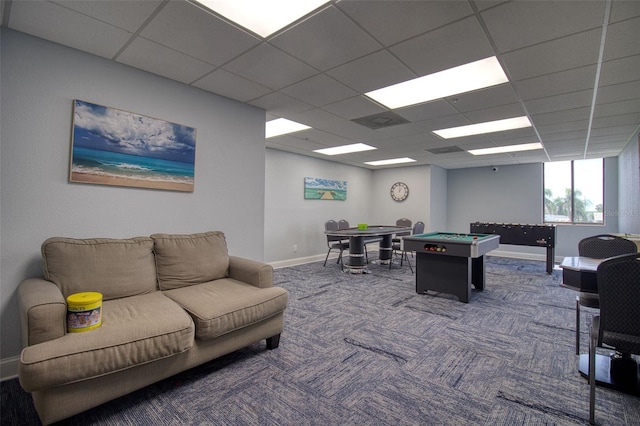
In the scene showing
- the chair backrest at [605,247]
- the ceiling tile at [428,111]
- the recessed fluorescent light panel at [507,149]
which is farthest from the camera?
the recessed fluorescent light panel at [507,149]

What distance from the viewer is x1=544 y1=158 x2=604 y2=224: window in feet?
22.6

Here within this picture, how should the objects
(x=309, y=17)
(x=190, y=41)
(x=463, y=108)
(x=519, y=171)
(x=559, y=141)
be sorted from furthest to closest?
(x=519, y=171)
(x=559, y=141)
(x=463, y=108)
(x=190, y=41)
(x=309, y=17)

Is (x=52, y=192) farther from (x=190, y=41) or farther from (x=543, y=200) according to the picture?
(x=543, y=200)

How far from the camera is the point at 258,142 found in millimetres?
3760

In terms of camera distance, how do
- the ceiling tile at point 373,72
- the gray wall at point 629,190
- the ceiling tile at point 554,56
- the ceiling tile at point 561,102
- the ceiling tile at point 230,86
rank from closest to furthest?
the ceiling tile at point 554,56, the ceiling tile at point 373,72, the ceiling tile at point 230,86, the ceiling tile at point 561,102, the gray wall at point 629,190

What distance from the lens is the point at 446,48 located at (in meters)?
2.36

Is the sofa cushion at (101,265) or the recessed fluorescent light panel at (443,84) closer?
the sofa cushion at (101,265)

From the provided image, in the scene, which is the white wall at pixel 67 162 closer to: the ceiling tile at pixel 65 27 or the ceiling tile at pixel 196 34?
the ceiling tile at pixel 65 27

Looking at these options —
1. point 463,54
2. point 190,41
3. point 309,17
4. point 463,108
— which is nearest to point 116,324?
point 190,41

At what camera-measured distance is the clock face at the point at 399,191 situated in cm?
834

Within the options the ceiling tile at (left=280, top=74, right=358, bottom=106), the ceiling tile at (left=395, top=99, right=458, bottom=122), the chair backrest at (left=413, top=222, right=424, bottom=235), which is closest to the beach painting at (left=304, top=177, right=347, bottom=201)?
the chair backrest at (left=413, top=222, right=424, bottom=235)

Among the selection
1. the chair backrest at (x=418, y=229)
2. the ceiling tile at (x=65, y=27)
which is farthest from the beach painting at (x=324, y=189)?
the ceiling tile at (x=65, y=27)

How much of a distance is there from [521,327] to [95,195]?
4295mm

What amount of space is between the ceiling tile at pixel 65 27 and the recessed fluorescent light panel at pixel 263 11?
0.83 metres
